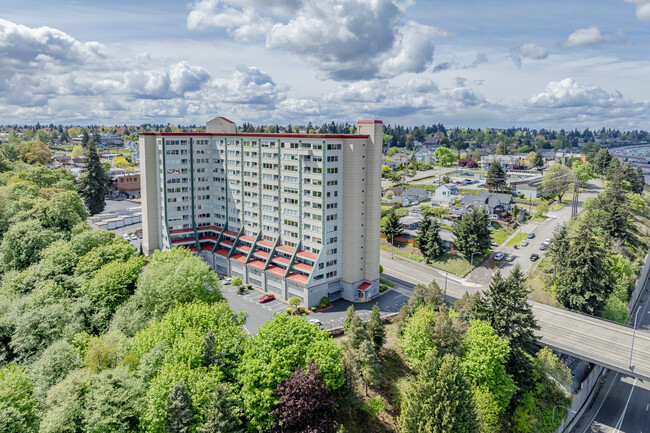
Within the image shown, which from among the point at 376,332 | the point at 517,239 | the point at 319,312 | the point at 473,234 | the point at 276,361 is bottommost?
the point at 319,312

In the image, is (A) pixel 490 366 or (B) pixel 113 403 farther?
(A) pixel 490 366

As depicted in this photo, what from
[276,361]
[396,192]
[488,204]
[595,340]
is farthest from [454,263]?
[276,361]

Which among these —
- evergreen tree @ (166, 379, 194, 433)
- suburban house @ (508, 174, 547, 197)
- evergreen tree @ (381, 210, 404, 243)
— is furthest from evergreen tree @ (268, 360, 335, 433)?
suburban house @ (508, 174, 547, 197)

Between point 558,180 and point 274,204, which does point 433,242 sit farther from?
point 558,180

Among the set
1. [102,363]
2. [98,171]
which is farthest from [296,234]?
[98,171]

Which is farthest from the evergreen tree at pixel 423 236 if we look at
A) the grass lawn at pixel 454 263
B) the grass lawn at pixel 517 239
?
the grass lawn at pixel 517 239

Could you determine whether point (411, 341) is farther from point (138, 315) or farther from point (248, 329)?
point (138, 315)

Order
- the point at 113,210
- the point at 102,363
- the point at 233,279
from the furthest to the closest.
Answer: the point at 113,210 → the point at 233,279 → the point at 102,363
